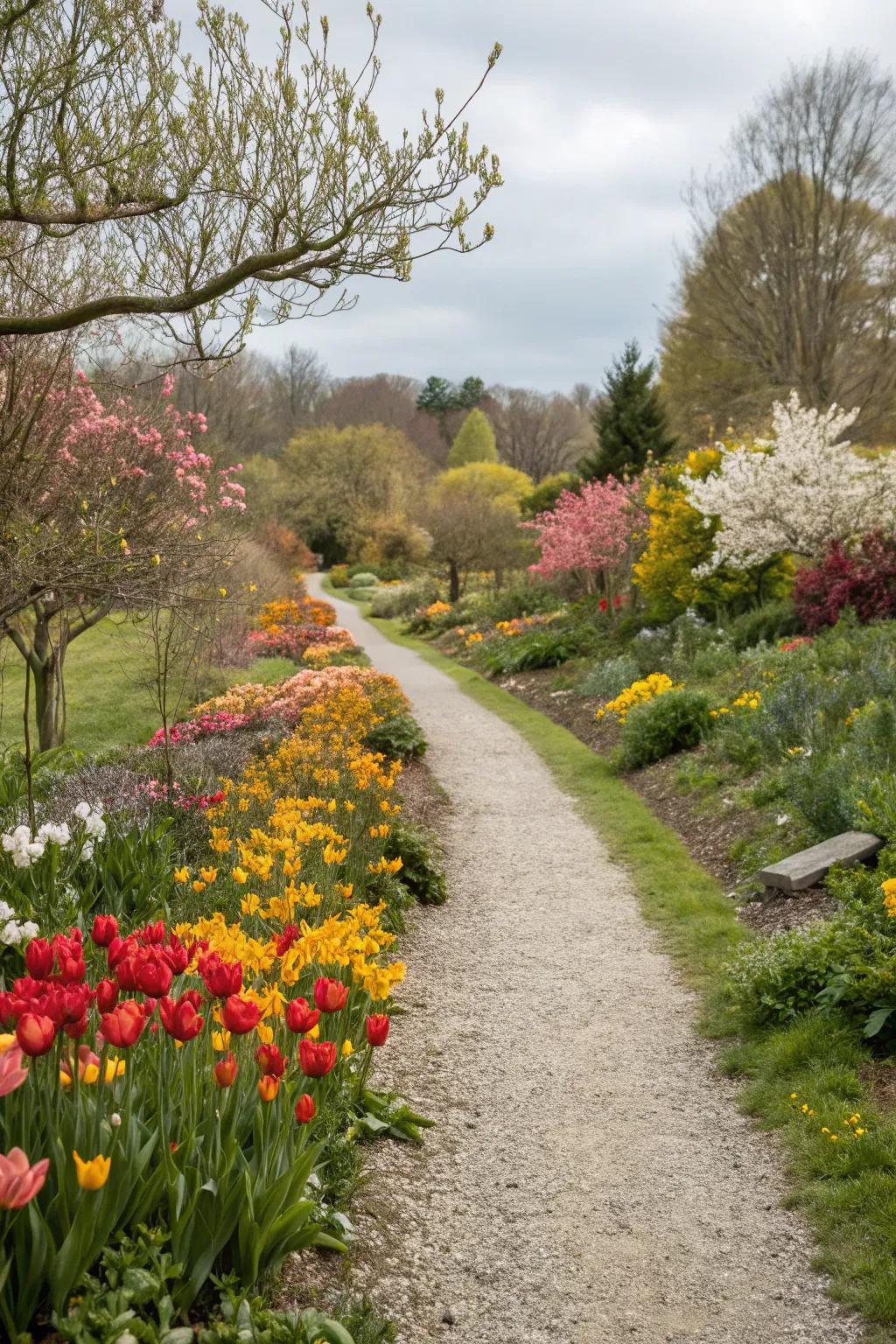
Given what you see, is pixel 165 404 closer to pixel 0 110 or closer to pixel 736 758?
pixel 0 110

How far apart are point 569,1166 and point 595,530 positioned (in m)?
16.2

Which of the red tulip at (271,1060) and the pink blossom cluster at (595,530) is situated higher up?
the pink blossom cluster at (595,530)

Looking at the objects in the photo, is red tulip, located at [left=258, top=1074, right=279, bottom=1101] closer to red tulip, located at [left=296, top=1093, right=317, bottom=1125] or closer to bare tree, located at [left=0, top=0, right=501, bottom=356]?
red tulip, located at [left=296, top=1093, right=317, bottom=1125]

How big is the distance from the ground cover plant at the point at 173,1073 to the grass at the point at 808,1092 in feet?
5.13

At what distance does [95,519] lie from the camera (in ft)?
15.9

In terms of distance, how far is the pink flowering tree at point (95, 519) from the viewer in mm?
4824

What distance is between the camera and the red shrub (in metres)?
11.8

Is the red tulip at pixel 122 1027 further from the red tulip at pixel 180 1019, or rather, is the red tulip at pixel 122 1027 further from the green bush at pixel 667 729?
the green bush at pixel 667 729

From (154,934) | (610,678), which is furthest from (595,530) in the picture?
(154,934)

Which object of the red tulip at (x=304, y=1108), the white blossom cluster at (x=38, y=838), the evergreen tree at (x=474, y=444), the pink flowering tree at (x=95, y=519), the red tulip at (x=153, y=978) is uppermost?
the evergreen tree at (x=474, y=444)

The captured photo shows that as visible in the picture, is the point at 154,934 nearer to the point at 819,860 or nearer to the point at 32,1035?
the point at 32,1035

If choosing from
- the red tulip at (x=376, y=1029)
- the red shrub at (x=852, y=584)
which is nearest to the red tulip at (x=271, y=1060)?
the red tulip at (x=376, y=1029)

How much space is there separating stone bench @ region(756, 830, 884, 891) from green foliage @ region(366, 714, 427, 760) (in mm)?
4863

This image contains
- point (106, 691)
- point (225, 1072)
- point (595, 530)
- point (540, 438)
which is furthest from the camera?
point (540, 438)
